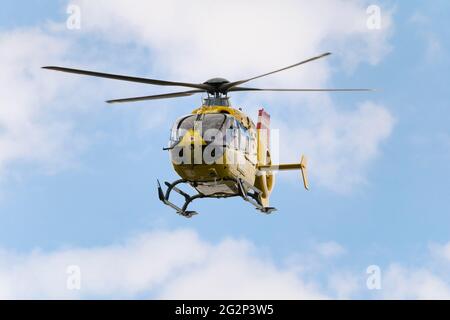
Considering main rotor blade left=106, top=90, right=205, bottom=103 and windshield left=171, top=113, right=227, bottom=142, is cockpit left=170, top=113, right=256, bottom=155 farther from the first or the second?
main rotor blade left=106, top=90, right=205, bottom=103

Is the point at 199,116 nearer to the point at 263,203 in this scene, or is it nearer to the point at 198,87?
the point at 198,87

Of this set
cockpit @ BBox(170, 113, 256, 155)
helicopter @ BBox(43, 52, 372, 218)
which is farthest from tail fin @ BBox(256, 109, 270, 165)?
cockpit @ BBox(170, 113, 256, 155)

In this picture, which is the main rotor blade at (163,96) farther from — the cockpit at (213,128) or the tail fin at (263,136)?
the tail fin at (263,136)

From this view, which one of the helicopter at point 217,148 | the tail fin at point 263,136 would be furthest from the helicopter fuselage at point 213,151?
the tail fin at point 263,136

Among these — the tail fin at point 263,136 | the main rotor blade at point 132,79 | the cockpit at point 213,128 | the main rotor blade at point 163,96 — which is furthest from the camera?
the tail fin at point 263,136

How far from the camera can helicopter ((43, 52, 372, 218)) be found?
114 ft

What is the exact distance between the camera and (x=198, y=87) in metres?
37.7

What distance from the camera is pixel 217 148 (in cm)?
3475

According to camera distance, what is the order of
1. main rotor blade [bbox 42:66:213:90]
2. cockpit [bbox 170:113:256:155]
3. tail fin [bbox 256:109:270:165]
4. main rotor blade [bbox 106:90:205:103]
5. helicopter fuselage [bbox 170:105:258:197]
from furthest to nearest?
tail fin [bbox 256:109:270:165] < main rotor blade [bbox 106:90:205:103] < main rotor blade [bbox 42:66:213:90] < cockpit [bbox 170:113:256:155] < helicopter fuselage [bbox 170:105:258:197]

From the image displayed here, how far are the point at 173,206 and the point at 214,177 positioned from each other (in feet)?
10.9

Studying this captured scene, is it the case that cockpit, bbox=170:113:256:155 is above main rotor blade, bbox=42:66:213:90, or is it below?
below

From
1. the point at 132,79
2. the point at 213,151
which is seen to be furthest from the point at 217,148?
the point at 132,79

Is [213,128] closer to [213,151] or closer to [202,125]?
[202,125]

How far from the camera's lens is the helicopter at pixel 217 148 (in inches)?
1371
